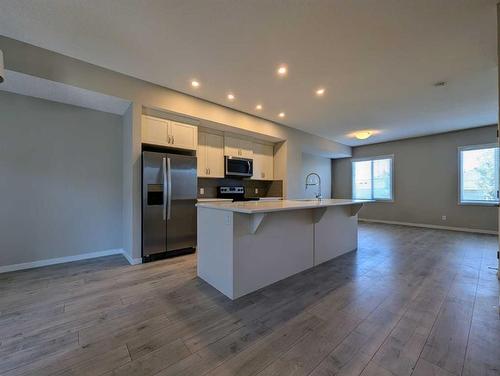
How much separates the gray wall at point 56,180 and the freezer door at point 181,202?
110 centimetres

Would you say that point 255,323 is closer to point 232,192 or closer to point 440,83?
point 232,192

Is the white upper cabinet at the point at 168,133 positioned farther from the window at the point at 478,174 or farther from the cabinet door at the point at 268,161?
the window at the point at 478,174

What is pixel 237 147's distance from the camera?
16.2 ft

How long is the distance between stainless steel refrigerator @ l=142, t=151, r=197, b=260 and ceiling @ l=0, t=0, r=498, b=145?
1.27 meters

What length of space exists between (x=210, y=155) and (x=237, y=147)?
74 centimetres

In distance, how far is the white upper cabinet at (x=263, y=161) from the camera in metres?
5.29

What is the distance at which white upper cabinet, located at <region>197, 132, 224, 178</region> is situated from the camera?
4.37 m

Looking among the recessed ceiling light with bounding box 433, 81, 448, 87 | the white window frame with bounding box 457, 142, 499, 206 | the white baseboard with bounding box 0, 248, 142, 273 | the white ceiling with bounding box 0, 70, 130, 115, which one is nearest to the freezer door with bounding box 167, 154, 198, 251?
the white baseboard with bounding box 0, 248, 142, 273

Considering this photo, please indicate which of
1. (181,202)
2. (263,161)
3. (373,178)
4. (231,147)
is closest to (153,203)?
(181,202)

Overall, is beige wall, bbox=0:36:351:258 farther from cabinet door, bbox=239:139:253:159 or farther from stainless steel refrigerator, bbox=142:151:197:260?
cabinet door, bbox=239:139:253:159

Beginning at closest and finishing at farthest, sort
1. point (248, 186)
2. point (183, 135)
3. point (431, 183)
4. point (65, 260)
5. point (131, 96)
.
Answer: point (131, 96) < point (65, 260) < point (183, 135) < point (248, 186) < point (431, 183)

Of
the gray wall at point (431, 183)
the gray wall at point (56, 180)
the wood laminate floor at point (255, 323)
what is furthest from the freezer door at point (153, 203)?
the gray wall at point (431, 183)

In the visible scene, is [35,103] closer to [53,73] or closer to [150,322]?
[53,73]

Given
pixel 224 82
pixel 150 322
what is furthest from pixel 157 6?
pixel 150 322
